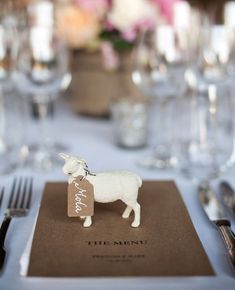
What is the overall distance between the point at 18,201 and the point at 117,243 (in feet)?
0.77

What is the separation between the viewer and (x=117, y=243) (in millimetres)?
554

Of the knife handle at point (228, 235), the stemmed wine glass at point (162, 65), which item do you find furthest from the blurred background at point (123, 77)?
the knife handle at point (228, 235)

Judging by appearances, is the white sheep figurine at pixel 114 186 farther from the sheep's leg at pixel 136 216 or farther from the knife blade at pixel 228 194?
the knife blade at pixel 228 194

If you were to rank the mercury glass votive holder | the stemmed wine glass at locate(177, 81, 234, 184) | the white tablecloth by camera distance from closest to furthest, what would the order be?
the white tablecloth, the stemmed wine glass at locate(177, 81, 234, 184), the mercury glass votive holder

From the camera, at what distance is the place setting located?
1.72 ft

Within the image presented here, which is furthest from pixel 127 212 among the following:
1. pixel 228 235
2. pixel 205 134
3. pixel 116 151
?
pixel 205 134

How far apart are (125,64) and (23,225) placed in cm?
69

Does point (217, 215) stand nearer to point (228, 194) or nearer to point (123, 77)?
point (228, 194)

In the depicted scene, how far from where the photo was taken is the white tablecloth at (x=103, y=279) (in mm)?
489

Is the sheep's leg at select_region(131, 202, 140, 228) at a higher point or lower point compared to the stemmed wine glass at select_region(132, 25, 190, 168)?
lower

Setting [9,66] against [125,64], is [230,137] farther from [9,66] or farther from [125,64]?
[9,66]

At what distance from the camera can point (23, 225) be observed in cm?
65

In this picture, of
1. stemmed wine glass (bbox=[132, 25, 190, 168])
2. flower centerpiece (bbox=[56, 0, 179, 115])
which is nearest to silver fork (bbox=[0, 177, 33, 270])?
stemmed wine glass (bbox=[132, 25, 190, 168])

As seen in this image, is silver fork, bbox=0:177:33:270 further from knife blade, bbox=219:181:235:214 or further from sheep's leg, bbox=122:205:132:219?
knife blade, bbox=219:181:235:214
